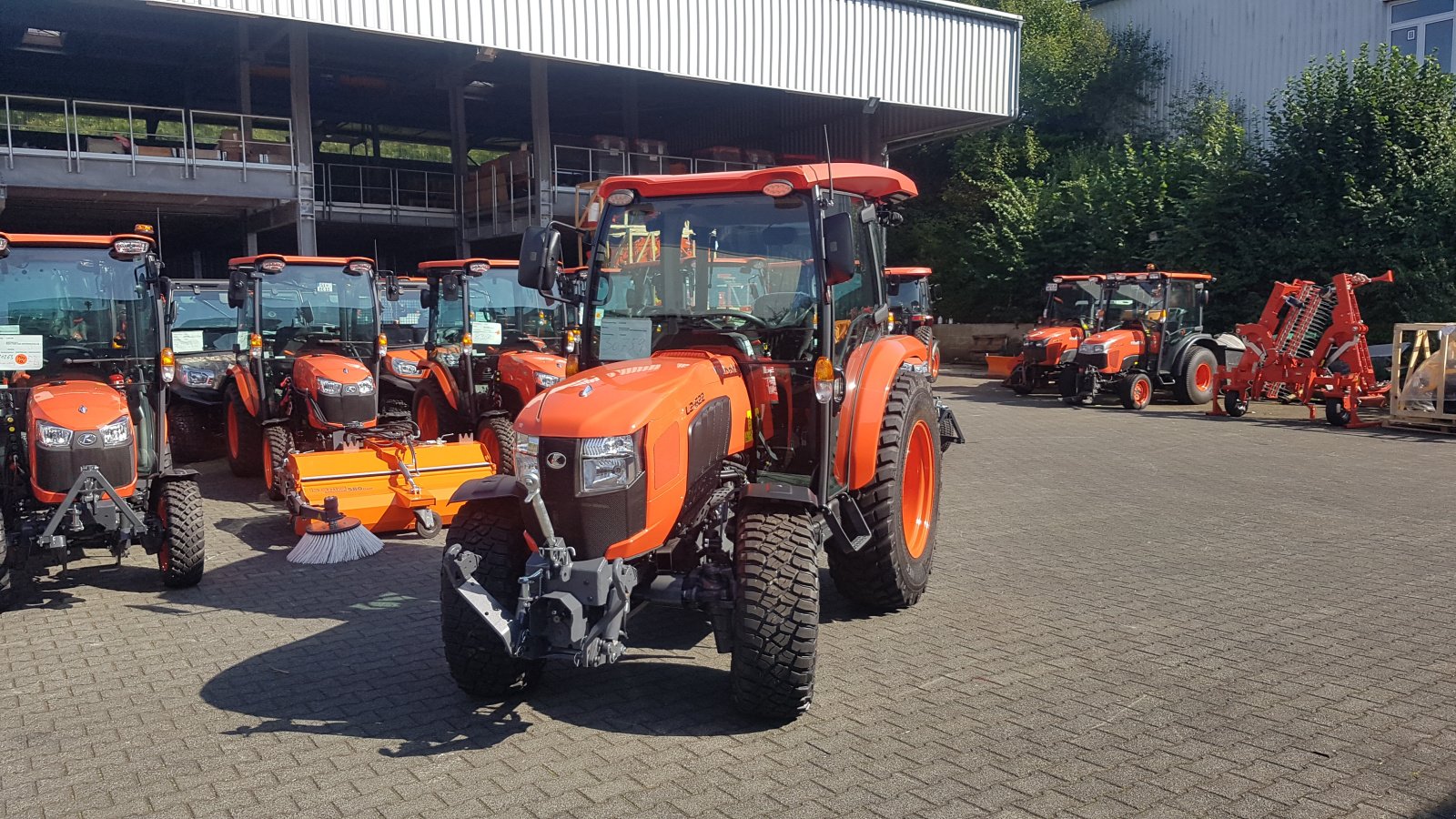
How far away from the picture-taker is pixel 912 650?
5.06 metres

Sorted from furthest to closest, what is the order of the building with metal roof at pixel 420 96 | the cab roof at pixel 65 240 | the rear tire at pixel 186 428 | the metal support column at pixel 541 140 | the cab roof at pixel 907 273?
1. the metal support column at pixel 541 140
2. the building with metal roof at pixel 420 96
3. the cab roof at pixel 907 273
4. the rear tire at pixel 186 428
5. the cab roof at pixel 65 240

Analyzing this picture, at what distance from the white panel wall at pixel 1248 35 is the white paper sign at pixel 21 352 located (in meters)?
24.1

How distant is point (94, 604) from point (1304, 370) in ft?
46.9

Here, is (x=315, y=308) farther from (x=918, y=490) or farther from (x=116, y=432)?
(x=918, y=490)

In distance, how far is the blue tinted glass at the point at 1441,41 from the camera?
72.3 ft

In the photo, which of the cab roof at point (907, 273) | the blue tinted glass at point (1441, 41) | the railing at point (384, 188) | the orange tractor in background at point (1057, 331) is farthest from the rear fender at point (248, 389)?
the blue tinted glass at point (1441, 41)

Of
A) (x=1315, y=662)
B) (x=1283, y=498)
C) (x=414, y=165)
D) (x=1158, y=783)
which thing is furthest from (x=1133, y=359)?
(x=414, y=165)

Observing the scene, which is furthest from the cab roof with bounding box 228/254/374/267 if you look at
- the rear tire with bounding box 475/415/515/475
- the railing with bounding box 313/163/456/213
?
the railing with bounding box 313/163/456/213

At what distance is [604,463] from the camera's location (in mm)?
4004

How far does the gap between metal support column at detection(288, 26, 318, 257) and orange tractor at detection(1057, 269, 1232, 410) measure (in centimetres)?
1323

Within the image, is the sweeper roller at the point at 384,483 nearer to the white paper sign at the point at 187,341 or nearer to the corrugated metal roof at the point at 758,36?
the white paper sign at the point at 187,341

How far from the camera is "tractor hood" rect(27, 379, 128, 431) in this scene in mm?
6031

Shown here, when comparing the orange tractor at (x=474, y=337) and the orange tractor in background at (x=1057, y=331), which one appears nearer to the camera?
the orange tractor at (x=474, y=337)

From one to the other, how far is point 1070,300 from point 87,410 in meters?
15.4
